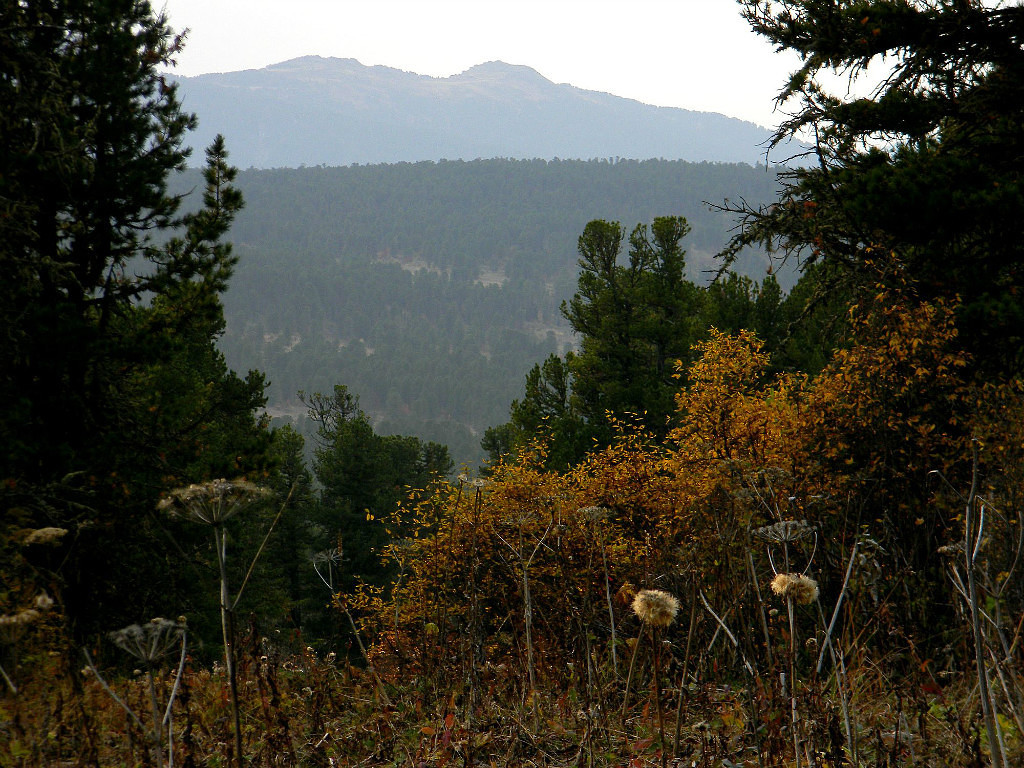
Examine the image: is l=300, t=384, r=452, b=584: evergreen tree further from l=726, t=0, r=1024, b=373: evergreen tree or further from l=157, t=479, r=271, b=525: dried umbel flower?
l=157, t=479, r=271, b=525: dried umbel flower

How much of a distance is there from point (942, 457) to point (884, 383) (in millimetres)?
1275

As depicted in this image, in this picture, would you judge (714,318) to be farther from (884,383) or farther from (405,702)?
(405,702)

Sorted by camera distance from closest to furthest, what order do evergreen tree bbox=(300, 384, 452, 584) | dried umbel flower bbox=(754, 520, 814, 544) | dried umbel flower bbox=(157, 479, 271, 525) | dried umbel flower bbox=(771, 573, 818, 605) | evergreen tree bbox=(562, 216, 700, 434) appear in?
1. dried umbel flower bbox=(771, 573, 818, 605)
2. dried umbel flower bbox=(157, 479, 271, 525)
3. dried umbel flower bbox=(754, 520, 814, 544)
4. evergreen tree bbox=(562, 216, 700, 434)
5. evergreen tree bbox=(300, 384, 452, 584)

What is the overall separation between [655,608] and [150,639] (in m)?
1.55

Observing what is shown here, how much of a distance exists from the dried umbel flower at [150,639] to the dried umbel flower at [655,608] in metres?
1.38

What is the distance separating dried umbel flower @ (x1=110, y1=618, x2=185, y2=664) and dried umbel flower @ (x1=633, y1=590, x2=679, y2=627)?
54.2 inches

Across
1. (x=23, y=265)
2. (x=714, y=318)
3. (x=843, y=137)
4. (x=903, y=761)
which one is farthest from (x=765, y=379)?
(x=903, y=761)

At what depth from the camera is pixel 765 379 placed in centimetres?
2753

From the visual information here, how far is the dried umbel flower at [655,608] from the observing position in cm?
218

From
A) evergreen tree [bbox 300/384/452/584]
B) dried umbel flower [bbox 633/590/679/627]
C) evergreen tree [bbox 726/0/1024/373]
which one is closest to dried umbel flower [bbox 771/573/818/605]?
dried umbel flower [bbox 633/590/679/627]

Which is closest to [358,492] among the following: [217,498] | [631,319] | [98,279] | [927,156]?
[631,319]

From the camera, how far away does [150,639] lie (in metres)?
→ 2.25

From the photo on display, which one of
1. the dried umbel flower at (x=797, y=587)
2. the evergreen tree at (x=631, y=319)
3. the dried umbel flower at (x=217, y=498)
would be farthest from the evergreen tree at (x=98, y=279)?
the evergreen tree at (x=631, y=319)

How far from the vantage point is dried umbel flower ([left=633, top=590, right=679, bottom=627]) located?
7.14 ft
